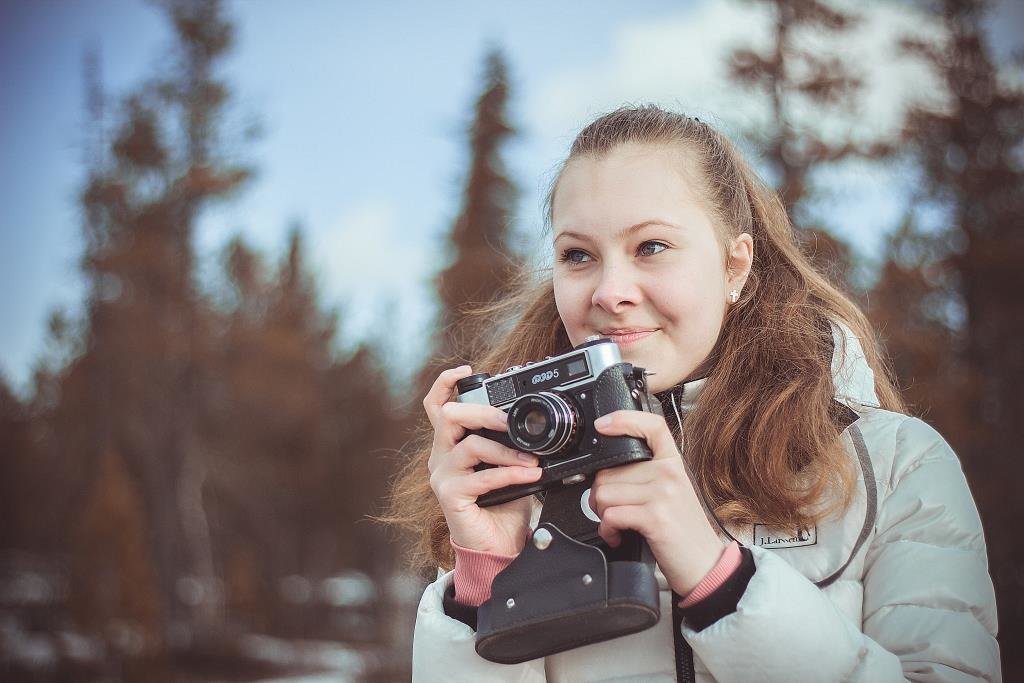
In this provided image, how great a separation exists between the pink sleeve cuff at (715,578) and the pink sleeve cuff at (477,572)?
407 millimetres

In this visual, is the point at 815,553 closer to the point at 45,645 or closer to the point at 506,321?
the point at 506,321

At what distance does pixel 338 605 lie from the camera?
2153cm

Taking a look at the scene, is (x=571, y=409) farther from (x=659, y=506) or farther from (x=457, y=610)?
(x=457, y=610)

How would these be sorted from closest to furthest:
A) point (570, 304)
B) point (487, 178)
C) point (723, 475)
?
point (723, 475) → point (570, 304) → point (487, 178)

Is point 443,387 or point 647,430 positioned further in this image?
point 443,387

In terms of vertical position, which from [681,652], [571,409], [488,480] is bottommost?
[681,652]

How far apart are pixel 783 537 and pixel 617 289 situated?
2.09 ft

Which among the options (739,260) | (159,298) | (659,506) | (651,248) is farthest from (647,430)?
(159,298)

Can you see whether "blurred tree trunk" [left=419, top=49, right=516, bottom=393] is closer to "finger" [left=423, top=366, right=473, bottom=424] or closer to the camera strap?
"finger" [left=423, top=366, right=473, bottom=424]

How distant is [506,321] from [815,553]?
144 cm

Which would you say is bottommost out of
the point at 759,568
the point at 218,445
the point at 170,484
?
the point at 759,568

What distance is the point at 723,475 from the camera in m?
2.02

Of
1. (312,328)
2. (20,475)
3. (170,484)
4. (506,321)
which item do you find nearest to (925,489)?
(506,321)

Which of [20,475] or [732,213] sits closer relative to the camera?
[732,213]
